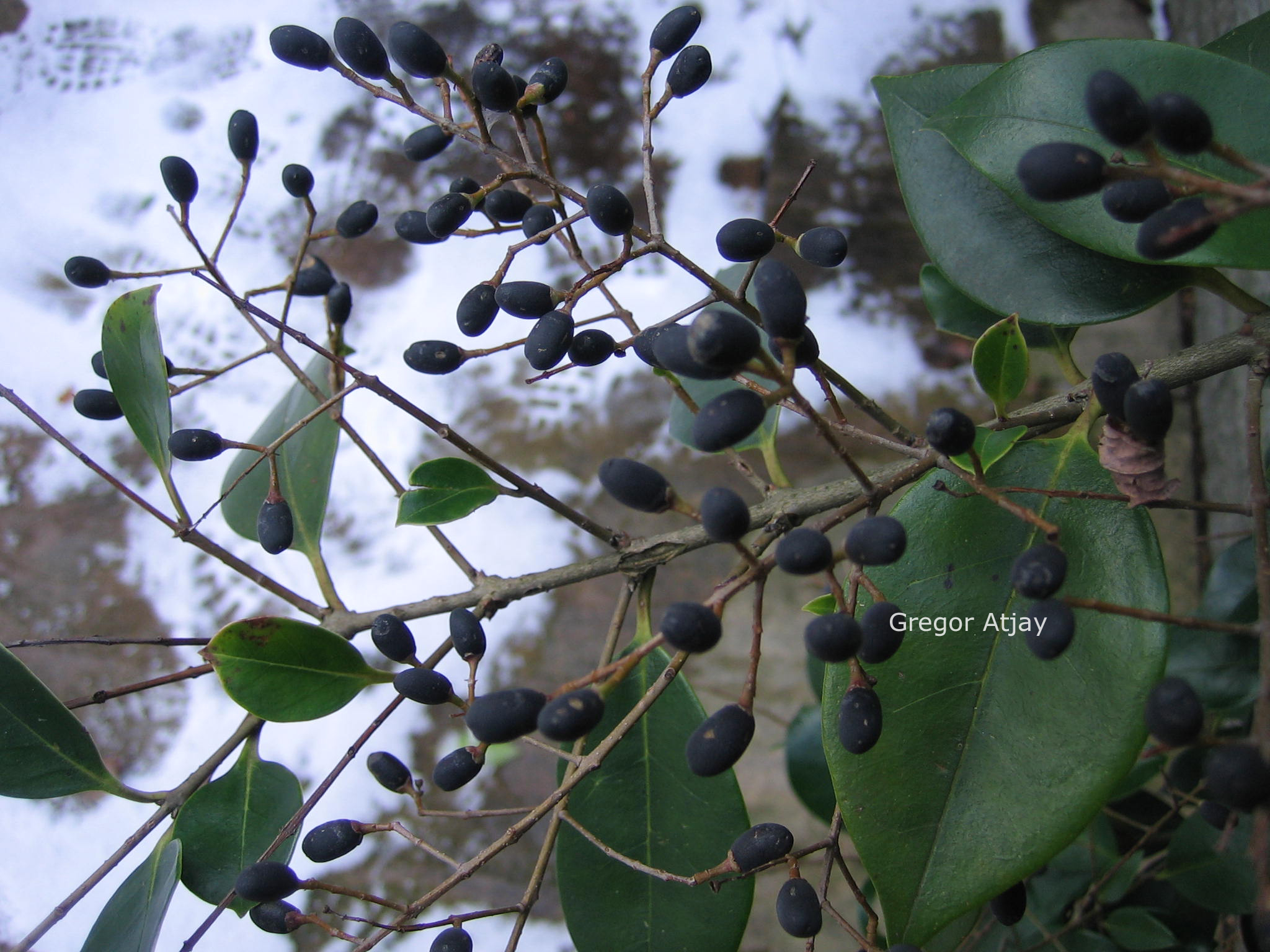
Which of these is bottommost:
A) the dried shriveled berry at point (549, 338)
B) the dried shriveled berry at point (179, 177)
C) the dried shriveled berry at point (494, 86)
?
the dried shriveled berry at point (549, 338)

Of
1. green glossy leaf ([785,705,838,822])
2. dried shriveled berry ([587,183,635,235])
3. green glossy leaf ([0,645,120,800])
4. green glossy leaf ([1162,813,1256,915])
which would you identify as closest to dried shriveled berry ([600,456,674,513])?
dried shriveled berry ([587,183,635,235])

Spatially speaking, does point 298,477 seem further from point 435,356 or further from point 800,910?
point 800,910

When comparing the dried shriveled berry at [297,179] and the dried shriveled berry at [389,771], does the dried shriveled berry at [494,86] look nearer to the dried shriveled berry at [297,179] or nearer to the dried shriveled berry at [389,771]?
the dried shriveled berry at [297,179]

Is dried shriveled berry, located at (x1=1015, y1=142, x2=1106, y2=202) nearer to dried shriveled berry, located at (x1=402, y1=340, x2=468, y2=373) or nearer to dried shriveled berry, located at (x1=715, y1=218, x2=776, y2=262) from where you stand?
dried shriveled berry, located at (x1=715, y1=218, x2=776, y2=262)

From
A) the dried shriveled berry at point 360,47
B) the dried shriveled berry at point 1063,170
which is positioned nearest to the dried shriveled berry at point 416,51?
the dried shriveled berry at point 360,47

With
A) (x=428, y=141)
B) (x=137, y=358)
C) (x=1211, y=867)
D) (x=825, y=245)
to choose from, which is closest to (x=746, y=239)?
→ (x=825, y=245)


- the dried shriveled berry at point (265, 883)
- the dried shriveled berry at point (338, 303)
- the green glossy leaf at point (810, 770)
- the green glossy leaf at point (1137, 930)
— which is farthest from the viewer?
the green glossy leaf at point (810, 770)
